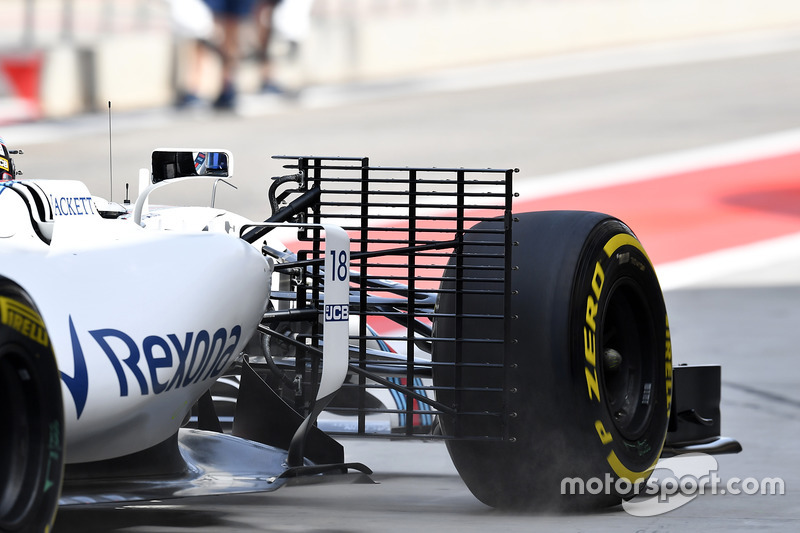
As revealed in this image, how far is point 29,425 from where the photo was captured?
368 centimetres

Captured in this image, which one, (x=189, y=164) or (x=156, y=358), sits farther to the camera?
(x=189, y=164)

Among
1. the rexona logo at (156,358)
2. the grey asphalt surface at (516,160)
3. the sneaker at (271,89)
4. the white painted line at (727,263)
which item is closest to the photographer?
the rexona logo at (156,358)

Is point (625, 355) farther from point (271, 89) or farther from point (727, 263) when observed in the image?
point (271, 89)

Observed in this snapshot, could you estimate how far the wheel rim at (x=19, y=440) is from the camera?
142 inches

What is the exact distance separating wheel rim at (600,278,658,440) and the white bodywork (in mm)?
1343

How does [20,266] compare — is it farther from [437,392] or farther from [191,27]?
[191,27]

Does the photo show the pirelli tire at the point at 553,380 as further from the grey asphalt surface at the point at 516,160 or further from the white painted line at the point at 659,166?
the white painted line at the point at 659,166

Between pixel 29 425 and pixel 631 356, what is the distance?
2.39m

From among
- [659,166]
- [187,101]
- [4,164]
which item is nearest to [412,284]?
[4,164]

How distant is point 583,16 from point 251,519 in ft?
63.1

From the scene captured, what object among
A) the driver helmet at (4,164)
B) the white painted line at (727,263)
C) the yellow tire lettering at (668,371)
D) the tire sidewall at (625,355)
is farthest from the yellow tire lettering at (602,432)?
the white painted line at (727,263)

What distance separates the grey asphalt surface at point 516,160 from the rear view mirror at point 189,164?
1157mm

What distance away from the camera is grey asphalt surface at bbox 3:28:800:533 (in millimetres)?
4961

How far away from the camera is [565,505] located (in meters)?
4.95
